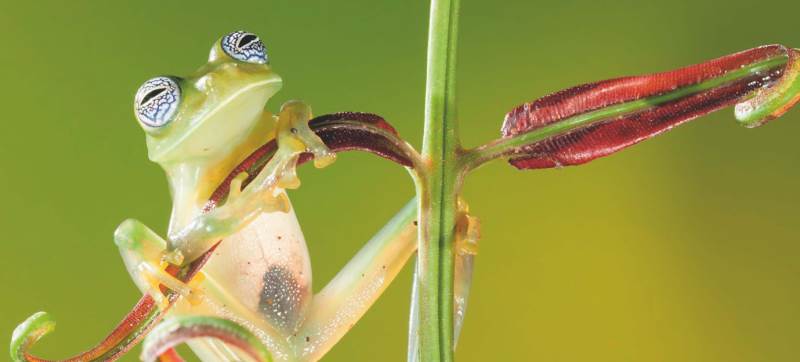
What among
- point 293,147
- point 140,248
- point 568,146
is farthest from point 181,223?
point 568,146

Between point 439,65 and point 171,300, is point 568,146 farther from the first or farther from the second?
point 171,300

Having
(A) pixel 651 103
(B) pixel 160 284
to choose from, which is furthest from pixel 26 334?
(A) pixel 651 103

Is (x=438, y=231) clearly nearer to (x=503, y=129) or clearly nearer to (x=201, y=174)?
(x=503, y=129)

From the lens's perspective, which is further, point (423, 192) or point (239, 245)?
point (239, 245)

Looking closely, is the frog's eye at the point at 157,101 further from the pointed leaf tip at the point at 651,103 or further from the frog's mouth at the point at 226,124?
the pointed leaf tip at the point at 651,103

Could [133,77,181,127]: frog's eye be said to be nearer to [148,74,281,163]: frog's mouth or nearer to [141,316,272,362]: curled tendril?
[148,74,281,163]: frog's mouth

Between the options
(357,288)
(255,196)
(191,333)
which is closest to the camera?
(191,333)
